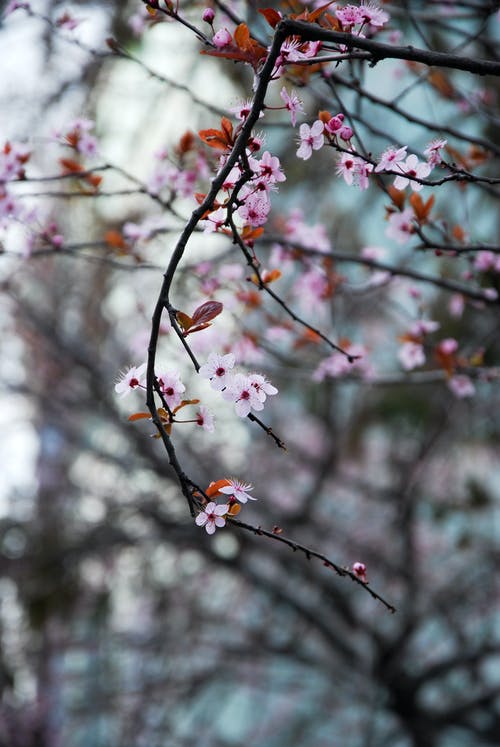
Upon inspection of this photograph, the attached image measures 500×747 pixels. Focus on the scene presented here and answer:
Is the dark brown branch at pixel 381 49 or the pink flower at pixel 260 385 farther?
the pink flower at pixel 260 385

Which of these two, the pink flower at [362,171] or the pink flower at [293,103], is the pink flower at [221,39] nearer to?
the pink flower at [293,103]

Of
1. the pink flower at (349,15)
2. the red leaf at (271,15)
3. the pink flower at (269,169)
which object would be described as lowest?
the pink flower at (269,169)

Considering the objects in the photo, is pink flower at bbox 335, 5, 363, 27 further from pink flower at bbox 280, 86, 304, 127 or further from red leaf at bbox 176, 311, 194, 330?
red leaf at bbox 176, 311, 194, 330

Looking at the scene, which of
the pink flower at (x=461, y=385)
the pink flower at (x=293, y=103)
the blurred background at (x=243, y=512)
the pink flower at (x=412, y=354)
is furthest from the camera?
the blurred background at (x=243, y=512)

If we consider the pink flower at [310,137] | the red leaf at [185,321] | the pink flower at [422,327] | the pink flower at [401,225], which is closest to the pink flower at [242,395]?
the red leaf at [185,321]

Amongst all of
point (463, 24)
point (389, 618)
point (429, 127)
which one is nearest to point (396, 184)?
point (429, 127)

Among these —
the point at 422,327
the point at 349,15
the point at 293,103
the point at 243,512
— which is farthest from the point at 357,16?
the point at 243,512

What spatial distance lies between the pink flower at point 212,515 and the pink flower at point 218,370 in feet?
0.55

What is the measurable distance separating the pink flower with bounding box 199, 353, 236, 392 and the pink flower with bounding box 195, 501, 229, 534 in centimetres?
17

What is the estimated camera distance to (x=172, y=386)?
3.55ft

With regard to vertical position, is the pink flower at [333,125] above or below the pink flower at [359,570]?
above

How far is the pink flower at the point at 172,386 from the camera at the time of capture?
108 centimetres

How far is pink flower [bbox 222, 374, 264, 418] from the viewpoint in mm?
1028

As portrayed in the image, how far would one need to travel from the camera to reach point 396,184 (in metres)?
1.20
